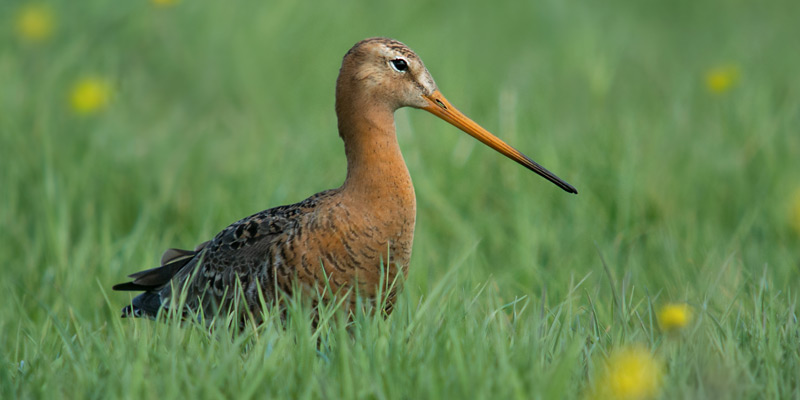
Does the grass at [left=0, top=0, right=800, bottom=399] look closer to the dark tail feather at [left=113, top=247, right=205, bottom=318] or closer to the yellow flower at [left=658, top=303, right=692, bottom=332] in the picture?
the yellow flower at [left=658, top=303, right=692, bottom=332]

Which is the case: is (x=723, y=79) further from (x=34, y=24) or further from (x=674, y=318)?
(x=34, y=24)

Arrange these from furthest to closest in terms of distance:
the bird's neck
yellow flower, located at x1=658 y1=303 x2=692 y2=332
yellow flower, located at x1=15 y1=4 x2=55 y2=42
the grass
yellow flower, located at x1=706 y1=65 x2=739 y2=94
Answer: yellow flower, located at x1=15 y1=4 x2=55 y2=42
yellow flower, located at x1=706 y1=65 x2=739 y2=94
the bird's neck
yellow flower, located at x1=658 y1=303 x2=692 y2=332
the grass

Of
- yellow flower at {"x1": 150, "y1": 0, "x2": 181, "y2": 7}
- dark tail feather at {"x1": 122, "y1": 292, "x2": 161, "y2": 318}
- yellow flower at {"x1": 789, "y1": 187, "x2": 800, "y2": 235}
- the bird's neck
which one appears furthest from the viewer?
yellow flower at {"x1": 150, "y1": 0, "x2": 181, "y2": 7}

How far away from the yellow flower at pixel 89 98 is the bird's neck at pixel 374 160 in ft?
8.82

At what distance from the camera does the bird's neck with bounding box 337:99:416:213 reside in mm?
3625

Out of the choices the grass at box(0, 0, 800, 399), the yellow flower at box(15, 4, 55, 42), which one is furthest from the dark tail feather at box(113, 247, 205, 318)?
the yellow flower at box(15, 4, 55, 42)

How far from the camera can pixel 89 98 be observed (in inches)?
234

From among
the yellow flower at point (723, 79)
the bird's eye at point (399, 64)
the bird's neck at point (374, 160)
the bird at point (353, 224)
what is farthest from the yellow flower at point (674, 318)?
the yellow flower at point (723, 79)

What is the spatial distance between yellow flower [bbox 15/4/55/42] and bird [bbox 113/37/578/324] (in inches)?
141

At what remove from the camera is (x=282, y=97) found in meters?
7.39

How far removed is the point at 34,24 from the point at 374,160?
13.5ft

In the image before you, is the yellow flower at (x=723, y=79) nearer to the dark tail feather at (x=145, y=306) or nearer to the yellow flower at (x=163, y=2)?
the yellow flower at (x=163, y=2)

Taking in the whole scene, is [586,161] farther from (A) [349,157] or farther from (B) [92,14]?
(B) [92,14]

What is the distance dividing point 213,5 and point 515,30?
3302mm
